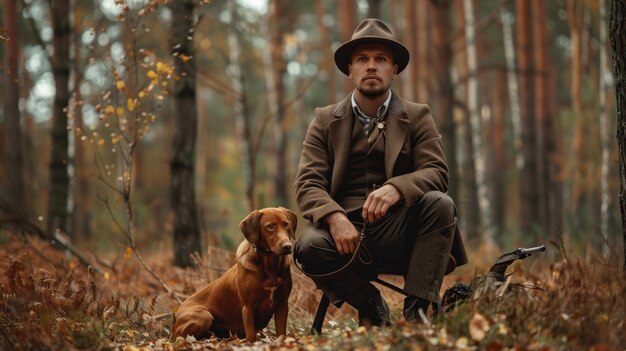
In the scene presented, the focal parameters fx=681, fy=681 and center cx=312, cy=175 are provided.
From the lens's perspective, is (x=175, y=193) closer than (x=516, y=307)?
No

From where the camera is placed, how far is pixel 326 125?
192 inches

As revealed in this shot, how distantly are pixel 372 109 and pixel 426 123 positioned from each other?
40 cm

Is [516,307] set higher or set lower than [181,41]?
lower

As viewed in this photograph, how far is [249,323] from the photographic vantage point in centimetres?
458

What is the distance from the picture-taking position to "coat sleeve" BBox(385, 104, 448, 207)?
439 centimetres

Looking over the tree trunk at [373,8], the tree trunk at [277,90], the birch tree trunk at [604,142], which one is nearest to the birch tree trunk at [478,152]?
the birch tree trunk at [604,142]

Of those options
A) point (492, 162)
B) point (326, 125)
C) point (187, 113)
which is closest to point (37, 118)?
point (492, 162)

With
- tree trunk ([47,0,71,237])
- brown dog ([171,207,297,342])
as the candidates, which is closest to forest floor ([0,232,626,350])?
brown dog ([171,207,297,342])

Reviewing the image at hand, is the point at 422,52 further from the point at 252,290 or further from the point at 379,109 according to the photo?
the point at 252,290

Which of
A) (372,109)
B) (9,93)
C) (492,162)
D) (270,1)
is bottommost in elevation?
(492,162)

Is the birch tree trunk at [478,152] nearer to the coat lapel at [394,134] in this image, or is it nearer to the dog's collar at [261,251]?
the coat lapel at [394,134]

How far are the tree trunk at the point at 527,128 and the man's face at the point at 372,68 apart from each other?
10052 mm

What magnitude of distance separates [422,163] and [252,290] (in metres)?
1.43

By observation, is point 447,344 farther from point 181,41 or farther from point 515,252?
point 181,41
